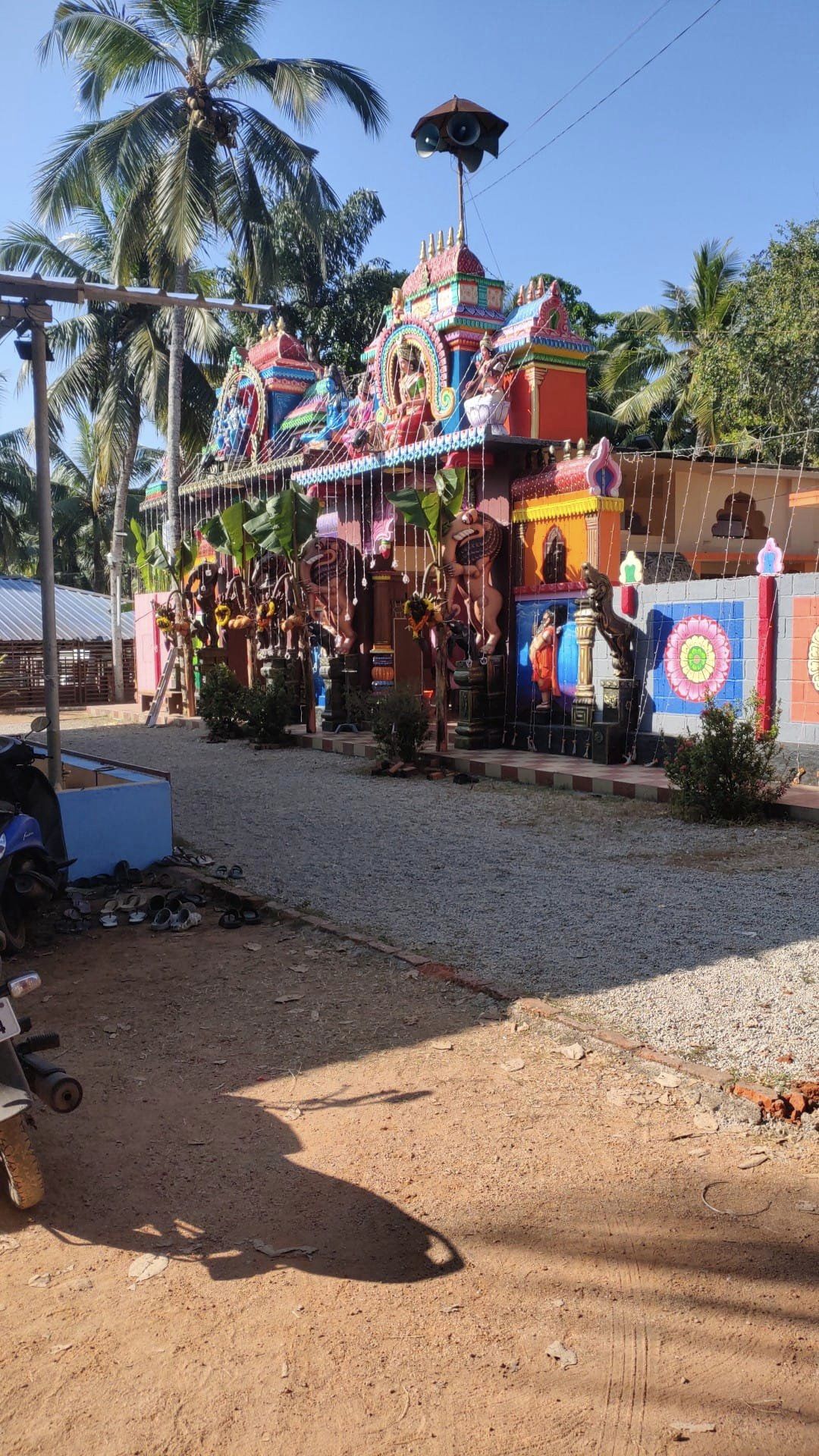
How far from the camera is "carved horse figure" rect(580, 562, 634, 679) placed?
12.3 m

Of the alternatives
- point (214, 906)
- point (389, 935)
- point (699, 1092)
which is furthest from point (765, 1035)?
point (214, 906)

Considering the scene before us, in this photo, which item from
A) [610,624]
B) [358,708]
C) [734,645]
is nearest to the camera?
[734,645]

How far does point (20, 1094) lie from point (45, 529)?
13.1 feet

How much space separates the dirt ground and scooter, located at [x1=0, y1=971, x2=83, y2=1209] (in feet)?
0.42

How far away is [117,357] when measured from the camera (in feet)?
85.3

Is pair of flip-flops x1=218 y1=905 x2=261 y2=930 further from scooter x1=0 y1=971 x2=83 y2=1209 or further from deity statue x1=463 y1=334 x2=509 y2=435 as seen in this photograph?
deity statue x1=463 y1=334 x2=509 y2=435

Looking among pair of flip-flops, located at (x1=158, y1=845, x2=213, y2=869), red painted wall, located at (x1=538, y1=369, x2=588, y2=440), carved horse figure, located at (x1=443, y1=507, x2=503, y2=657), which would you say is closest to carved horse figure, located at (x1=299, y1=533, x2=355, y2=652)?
carved horse figure, located at (x1=443, y1=507, x2=503, y2=657)

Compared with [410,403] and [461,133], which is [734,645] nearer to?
[410,403]

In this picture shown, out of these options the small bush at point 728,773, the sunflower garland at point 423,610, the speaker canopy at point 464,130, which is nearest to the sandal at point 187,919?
the small bush at point 728,773

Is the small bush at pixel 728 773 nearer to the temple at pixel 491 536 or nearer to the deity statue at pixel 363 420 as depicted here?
the temple at pixel 491 536

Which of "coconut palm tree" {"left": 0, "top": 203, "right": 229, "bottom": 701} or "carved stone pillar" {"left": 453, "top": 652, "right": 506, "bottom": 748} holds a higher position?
"coconut palm tree" {"left": 0, "top": 203, "right": 229, "bottom": 701}

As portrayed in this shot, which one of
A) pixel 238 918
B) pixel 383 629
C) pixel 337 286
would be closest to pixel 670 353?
pixel 337 286

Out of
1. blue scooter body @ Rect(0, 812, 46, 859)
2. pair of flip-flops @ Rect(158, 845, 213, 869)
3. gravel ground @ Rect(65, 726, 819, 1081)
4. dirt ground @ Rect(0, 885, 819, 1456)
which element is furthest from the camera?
pair of flip-flops @ Rect(158, 845, 213, 869)

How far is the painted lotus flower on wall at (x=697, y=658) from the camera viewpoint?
11.3 meters
